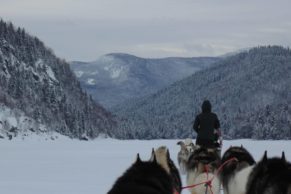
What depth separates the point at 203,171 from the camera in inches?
A: 352

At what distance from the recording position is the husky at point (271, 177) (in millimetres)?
5304

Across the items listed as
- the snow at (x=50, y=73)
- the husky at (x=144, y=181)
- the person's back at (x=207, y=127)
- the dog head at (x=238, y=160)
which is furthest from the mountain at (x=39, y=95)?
the husky at (x=144, y=181)

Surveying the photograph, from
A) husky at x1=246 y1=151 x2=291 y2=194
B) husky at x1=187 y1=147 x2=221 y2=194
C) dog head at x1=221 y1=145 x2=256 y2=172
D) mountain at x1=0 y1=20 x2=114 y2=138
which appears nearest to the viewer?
husky at x1=246 y1=151 x2=291 y2=194

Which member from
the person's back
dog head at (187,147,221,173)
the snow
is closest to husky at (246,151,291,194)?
dog head at (187,147,221,173)

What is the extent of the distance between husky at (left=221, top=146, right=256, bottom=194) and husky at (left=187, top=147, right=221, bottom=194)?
15cm

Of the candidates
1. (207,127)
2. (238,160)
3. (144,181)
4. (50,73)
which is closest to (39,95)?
(50,73)

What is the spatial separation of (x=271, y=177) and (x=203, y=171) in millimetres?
3446

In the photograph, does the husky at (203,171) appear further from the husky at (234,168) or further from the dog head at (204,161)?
the husky at (234,168)

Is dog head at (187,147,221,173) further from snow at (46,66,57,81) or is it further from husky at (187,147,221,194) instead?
snow at (46,66,57,81)

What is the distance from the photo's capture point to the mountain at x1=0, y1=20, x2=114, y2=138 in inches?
3455

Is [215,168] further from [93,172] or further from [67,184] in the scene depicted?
[93,172]

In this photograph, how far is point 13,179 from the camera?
17062 mm

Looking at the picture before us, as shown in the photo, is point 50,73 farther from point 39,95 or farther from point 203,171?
point 203,171

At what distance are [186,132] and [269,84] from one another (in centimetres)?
7809
